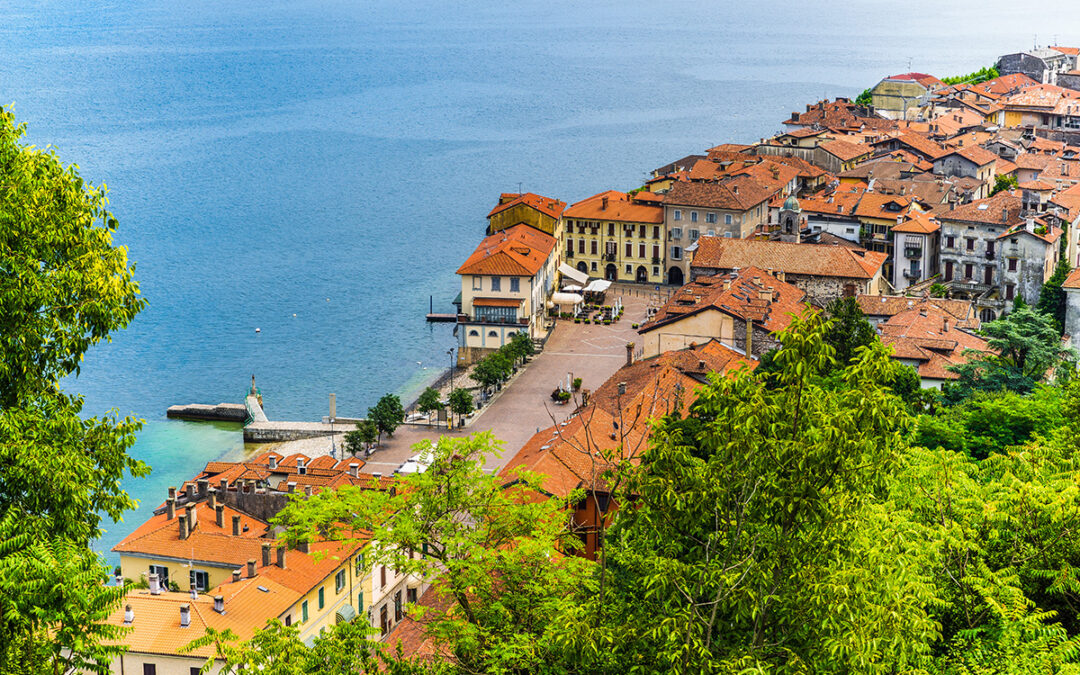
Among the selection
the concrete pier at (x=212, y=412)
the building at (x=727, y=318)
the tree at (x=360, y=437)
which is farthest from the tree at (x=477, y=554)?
the concrete pier at (x=212, y=412)

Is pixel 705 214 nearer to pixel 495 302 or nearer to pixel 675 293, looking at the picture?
pixel 675 293

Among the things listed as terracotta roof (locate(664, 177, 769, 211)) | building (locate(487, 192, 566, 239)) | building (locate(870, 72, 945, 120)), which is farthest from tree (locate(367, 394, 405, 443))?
building (locate(870, 72, 945, 120))

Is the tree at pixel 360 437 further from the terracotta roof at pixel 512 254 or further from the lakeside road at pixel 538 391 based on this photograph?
the terracotta roof at pixel 512 254

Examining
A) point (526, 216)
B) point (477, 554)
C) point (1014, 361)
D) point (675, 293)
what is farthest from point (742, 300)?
point (477, 554)

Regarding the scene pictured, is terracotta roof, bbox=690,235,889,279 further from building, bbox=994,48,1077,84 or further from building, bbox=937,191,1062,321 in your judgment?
building, bbox=994,48,1077,84

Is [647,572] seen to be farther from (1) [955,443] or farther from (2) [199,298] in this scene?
(2) [199,298]

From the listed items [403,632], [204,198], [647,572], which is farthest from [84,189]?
[204,198]
